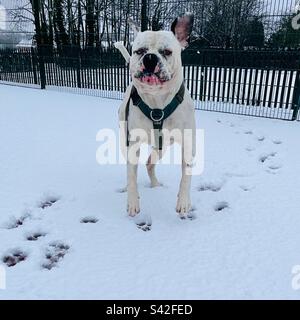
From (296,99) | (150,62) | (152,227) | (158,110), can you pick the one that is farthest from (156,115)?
(296,99)

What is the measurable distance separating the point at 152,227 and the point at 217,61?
506 cm

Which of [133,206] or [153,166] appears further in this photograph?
[153,166]

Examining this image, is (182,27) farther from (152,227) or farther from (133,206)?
(152,227)

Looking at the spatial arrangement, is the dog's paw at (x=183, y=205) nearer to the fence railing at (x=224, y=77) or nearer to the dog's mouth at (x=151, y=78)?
the dog's mouth at (x=151, y=78)

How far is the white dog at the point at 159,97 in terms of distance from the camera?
2408mm

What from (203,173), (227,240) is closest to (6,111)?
(203,173)

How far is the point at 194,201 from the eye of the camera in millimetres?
3322

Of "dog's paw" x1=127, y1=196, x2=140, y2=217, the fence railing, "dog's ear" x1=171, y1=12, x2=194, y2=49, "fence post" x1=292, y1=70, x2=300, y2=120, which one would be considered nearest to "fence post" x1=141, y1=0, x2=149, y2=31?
the fence railing

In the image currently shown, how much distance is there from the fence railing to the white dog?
4258 mm

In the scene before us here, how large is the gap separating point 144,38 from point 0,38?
41.1ft

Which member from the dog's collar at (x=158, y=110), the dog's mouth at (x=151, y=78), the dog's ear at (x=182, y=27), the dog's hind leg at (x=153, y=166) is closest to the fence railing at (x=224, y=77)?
the dog's hind leg at (x=153, y=166)

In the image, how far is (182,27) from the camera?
2650mm

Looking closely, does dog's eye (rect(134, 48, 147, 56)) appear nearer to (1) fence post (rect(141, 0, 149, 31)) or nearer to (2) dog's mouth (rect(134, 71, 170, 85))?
(2) dog's mouth (rect(134, 71, 170, 85))

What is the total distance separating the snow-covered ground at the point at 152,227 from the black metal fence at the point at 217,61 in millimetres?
1865
